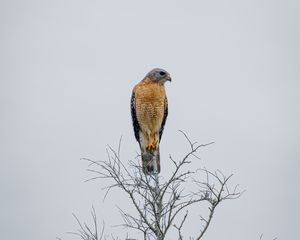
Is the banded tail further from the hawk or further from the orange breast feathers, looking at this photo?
the orange breast feathers

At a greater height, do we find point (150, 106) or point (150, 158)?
point (150, 106)

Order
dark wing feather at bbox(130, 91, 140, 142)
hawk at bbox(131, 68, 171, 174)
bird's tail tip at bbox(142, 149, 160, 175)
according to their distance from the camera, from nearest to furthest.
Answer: bird's tail tip at bbox(142, 149, 160, 175)
hawk at bbox(131, 68, 171, 174)
dark wing feather at bbox(130, 91, 140, 142)

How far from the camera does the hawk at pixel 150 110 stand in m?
10.1

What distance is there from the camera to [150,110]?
10.1 metres

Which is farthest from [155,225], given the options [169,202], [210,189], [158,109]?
[158,109]

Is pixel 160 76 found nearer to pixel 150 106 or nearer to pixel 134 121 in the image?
pixel 150 106

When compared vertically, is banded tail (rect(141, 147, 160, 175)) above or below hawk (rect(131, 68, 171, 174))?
below

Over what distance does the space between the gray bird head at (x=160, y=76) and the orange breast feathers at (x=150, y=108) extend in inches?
3.5

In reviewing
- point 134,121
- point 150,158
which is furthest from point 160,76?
point 150,158

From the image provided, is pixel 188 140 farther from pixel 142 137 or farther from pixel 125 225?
pixel 142 137

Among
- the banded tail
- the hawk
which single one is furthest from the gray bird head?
the banded tail

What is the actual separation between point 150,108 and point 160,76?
0.59 meters

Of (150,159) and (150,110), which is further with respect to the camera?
(150,110)

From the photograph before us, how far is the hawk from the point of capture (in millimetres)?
10102
